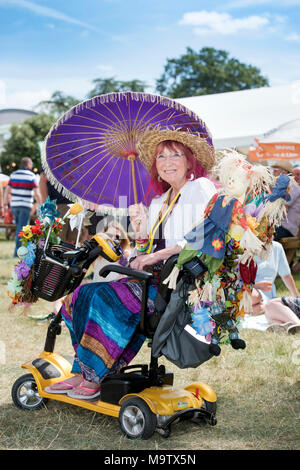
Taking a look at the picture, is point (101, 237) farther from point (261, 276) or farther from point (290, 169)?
point (290, 169)

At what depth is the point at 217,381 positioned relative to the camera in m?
3.87

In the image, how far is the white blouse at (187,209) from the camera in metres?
2.98

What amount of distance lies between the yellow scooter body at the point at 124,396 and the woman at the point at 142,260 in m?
0.06

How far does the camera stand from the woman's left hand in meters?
2.94

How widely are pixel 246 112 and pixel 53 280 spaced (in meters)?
10.5

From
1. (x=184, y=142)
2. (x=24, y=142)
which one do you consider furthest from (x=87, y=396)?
(x=24, y=142)

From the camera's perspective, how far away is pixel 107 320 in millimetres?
2938

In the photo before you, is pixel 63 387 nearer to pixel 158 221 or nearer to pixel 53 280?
pixel 53 280

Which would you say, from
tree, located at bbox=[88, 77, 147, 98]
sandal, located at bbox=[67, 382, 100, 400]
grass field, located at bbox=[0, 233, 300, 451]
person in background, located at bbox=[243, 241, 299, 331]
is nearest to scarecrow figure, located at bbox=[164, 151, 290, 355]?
grass field, located at bbox=[0, 233, 300, 451]

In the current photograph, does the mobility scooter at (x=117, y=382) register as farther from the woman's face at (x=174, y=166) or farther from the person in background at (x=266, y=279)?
the person in background at (x=266, y=279)

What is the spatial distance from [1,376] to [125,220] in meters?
1.46

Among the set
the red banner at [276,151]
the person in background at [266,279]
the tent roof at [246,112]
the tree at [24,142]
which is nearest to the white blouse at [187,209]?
the person in background at [266,279]

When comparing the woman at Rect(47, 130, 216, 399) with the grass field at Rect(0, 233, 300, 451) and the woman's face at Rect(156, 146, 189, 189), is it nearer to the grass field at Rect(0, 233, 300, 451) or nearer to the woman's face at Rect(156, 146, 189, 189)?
the woman's face at Rect(156, 146, 189, 189)

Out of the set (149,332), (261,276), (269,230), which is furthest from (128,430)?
(261,276)
